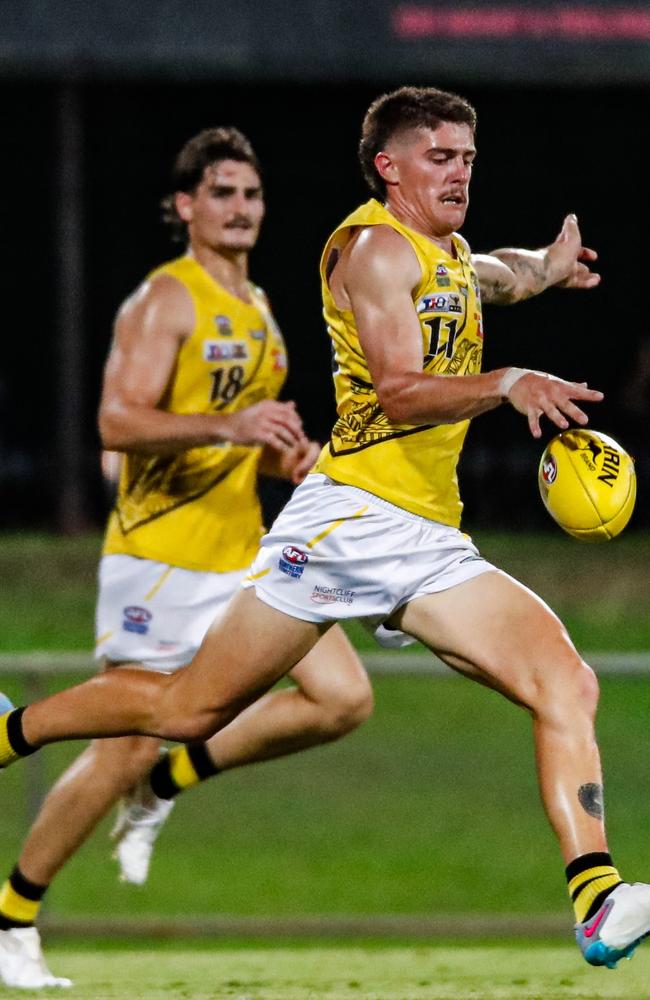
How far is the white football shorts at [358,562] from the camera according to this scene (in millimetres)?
5238

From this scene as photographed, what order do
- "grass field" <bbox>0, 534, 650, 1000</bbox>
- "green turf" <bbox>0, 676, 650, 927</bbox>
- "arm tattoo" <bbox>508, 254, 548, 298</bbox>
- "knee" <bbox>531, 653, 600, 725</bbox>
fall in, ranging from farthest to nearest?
"green turf" <bbox>0, 676, 650, 927</bbox>
"grass field" <bbox>0, 534, 650, 1000</bbox>
"arm tattoo" <bbox>508, 254, 548, 298</bbox>
"knee" <bbox>531, 653, 600, 725</bbox>

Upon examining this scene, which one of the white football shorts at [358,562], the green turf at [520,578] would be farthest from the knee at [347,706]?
the green turf at [520,578]

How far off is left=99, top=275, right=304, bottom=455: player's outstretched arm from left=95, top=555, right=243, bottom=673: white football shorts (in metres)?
0.49

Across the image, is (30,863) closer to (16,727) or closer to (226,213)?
(16,727)

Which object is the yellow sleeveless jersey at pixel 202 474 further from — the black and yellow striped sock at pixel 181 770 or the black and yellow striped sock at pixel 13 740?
the black and yellow striped sock at pixel 13 740

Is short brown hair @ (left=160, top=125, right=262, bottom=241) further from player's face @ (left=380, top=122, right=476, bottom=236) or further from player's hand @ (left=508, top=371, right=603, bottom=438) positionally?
player's hand @ (left=508, top=371, right=603, bottom=438)

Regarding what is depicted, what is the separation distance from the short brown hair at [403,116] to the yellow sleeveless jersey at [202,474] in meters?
1.29

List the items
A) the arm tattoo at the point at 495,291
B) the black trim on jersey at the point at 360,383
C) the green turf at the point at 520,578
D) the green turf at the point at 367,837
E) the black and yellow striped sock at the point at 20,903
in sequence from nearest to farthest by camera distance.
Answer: the black trim on jersey at the point at 360,383 < the arm tattoo at the point at 495,291 < the black and yellow striped sock at the point at 20,903 < the green turf at the point at 367,837 < the green turf at the point at 520,578

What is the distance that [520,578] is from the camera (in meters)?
14.2

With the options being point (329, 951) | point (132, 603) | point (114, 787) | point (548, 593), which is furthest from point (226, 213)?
point (548, 593)

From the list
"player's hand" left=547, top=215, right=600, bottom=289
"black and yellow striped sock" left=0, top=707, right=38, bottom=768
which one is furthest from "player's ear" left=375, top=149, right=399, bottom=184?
"black and yellow striped sock" left=0, top=707, right=38, bottom=768

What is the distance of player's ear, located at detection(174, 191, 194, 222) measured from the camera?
688 cm

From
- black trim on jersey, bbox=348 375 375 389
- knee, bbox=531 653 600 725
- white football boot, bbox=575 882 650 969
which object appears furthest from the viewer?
black trim on jersey, bbox=348 375 375 389

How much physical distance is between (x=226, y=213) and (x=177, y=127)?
559 inches
